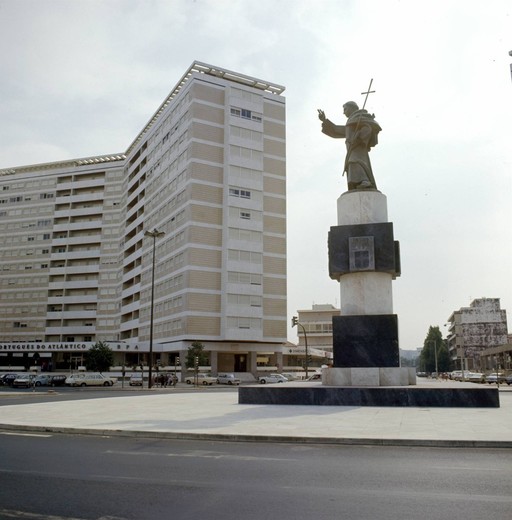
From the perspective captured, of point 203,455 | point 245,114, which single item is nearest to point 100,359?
point 245,114

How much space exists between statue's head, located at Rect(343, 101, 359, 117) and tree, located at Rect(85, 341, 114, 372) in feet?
161

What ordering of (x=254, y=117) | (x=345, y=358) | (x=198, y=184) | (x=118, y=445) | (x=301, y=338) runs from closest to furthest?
(x=118, y=445) < (x=345, y=358) < (x=198, y=184) < (x=254, y=117) < (x=301, y=338)

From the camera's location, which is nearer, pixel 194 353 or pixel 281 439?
pixel 281 439

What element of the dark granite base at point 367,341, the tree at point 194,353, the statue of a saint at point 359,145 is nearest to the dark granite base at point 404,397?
the dark granite base at point 367,341

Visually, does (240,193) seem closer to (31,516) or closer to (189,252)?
(189,252)

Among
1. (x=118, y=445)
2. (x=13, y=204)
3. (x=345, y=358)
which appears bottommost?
(x=118, y=445)

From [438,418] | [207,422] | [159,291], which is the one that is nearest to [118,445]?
[207,422]

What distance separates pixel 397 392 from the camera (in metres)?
15.6

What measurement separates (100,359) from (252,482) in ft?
191

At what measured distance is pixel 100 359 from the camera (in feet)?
200

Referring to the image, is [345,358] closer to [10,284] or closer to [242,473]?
[242,473]

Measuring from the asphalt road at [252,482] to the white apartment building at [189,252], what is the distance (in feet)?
166

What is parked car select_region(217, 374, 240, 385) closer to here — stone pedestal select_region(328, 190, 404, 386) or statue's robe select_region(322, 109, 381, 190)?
stone pedestal select_region(328, 190, 404, 386)

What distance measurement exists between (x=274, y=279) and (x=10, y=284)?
52074 mm
